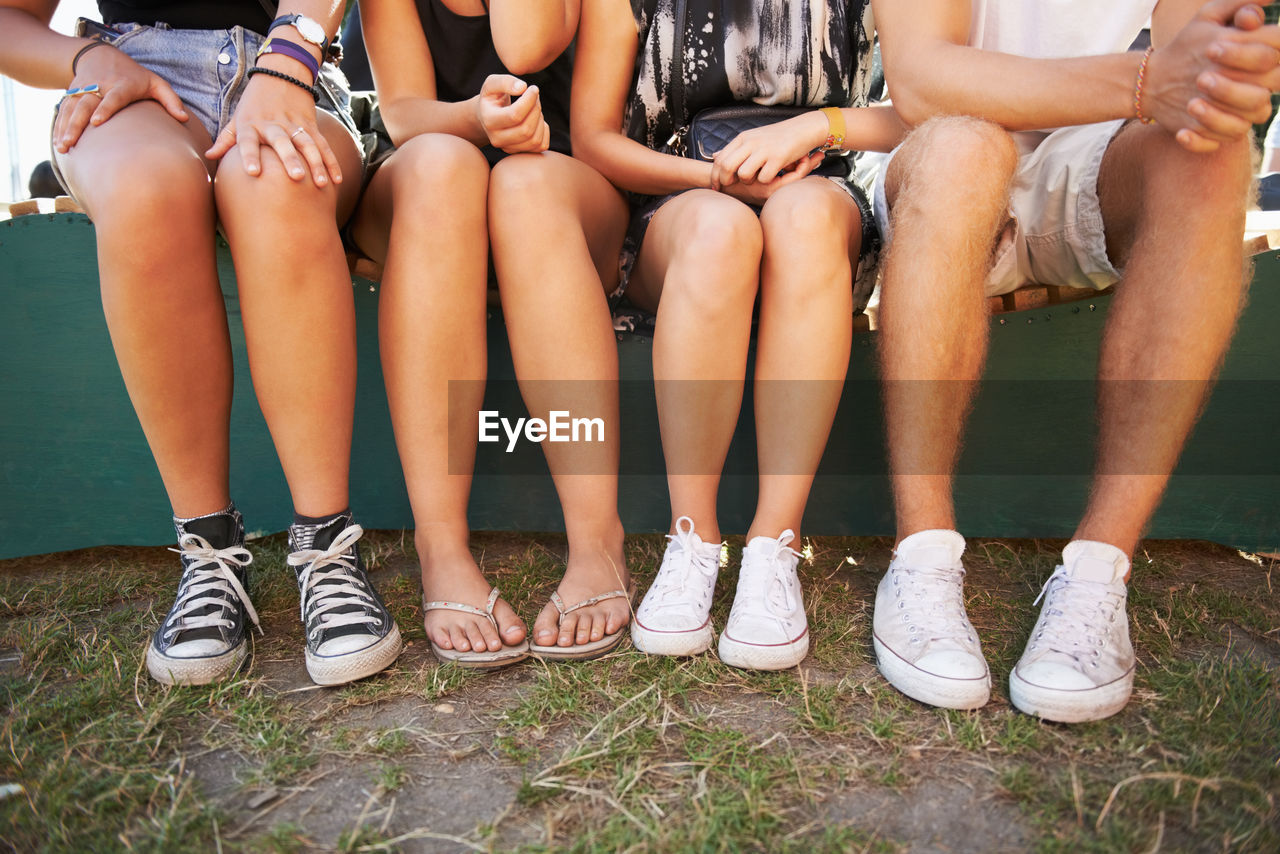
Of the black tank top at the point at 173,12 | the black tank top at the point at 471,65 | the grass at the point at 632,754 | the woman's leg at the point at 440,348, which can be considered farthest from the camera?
the black tank top at the point at 471,65

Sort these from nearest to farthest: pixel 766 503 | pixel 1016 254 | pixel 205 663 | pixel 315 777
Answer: pixel 315 777
pixel 205 663
pixel 766 503
pixel 1016 254

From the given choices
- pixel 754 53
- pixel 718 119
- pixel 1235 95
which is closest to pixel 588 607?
pixel 718 119

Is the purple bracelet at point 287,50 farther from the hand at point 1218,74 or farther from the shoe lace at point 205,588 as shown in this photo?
the hand at point 1218,74

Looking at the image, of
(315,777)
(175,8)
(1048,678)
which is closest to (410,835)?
(315,777)

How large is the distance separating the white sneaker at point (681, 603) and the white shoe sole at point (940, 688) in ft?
0.92

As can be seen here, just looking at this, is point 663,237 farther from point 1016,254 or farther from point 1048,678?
point 1048,678

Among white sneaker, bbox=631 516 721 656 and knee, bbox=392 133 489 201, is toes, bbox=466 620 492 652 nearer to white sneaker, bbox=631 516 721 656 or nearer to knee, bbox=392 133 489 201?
white sneaker, bbox=631 516 721 656

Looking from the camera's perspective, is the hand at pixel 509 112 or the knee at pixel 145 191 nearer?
the knee at pixel 145 191

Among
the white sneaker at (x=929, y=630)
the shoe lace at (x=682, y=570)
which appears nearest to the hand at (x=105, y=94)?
the shoe lace at (x=682, y=570)

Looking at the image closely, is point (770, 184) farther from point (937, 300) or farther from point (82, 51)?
point (82, 51)

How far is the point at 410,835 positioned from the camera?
0.86m

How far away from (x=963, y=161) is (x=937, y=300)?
205mm

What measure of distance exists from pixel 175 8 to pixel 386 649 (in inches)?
47.2

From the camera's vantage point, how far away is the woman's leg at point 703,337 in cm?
121
